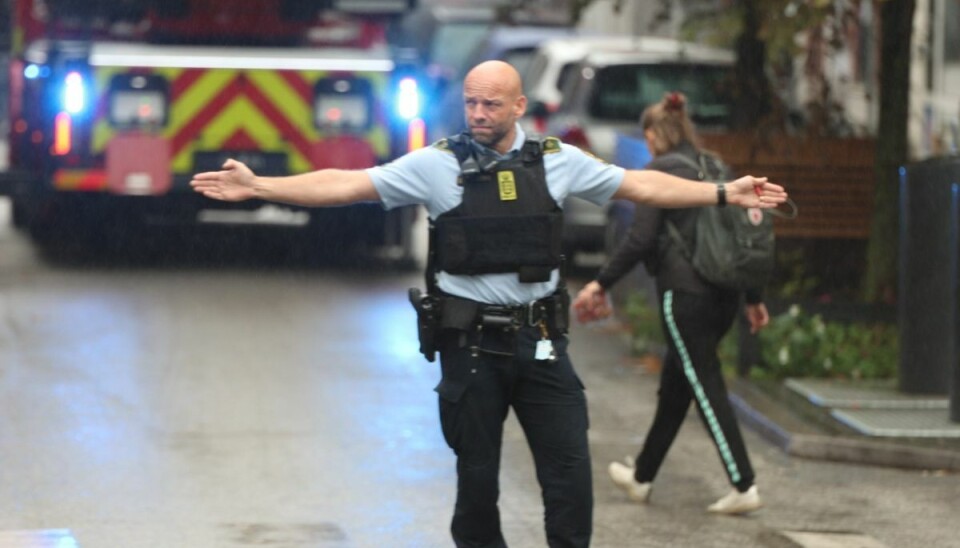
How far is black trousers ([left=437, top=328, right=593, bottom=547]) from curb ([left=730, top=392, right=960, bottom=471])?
3.38 metres

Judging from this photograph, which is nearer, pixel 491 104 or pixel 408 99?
pixel 491 104

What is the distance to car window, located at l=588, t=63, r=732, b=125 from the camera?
15.7 metres

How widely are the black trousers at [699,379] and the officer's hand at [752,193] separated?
1.90 metres

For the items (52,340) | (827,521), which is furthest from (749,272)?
(52,340)

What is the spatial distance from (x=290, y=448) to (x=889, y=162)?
4879 mm

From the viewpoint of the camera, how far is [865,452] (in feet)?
30.7

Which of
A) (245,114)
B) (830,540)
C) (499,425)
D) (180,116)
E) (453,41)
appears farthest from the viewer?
(453,41)

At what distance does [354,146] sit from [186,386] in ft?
16.8

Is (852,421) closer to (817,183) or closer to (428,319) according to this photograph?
(817,183)

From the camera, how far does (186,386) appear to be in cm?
1103

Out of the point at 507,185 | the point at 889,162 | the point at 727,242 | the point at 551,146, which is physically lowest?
the point at 727,242

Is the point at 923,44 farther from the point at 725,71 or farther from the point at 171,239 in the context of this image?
the point at 171,239

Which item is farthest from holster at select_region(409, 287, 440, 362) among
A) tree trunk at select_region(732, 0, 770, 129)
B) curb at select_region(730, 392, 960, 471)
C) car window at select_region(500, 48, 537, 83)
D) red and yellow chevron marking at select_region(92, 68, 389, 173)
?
car window at select_region(500, 48, 537, 83)

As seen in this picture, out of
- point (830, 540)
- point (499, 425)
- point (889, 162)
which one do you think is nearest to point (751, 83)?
point (889, 162)
